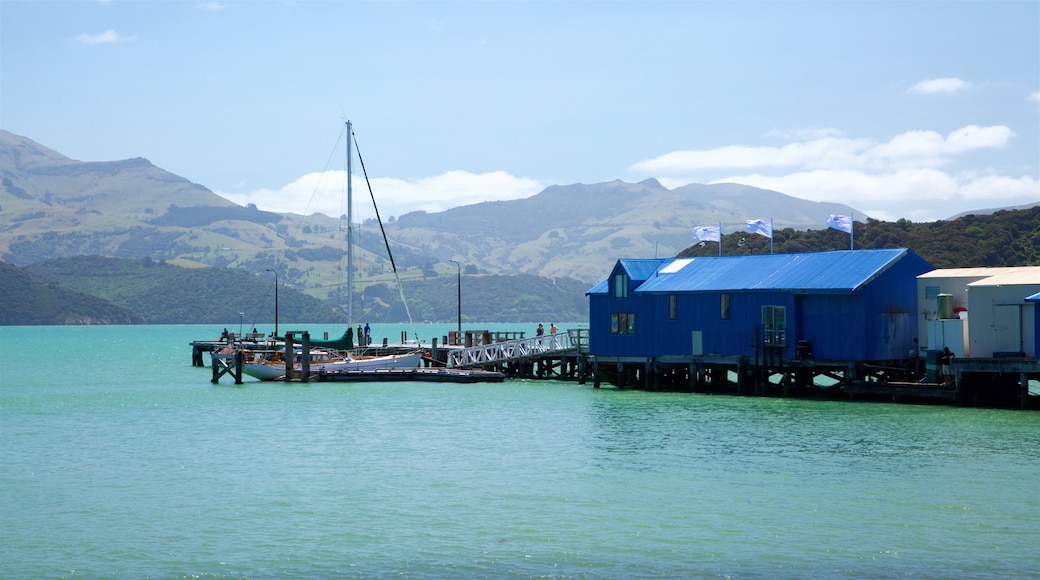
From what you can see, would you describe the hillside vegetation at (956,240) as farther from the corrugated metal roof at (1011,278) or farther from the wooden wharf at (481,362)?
the corrugated metal roof at (1011,278)

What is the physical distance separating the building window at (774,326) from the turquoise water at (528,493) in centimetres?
359

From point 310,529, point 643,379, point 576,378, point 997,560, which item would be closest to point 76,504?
point 310,529

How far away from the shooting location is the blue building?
2160 inches

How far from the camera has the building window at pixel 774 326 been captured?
57125 millimetres

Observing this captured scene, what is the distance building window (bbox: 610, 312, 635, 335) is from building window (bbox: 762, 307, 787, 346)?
31.3 feet

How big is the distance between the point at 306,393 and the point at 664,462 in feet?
118

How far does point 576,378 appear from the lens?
7775 cm

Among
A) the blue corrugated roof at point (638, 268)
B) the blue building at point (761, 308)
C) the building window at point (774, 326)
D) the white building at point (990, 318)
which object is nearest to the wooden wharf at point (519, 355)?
the blue corrugated roof at point (638, 268)

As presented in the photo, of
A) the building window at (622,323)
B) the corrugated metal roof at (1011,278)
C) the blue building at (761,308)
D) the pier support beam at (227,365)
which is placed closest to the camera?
the corrugated metal roof at (1011,278)

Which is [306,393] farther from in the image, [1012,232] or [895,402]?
[1012,232]

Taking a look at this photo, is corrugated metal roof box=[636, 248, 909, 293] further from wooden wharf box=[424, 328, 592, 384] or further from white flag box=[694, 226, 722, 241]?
wooden wharf box=[424, 328, 592, 384]

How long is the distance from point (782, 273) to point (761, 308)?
2688 mm

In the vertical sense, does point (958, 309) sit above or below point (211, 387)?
above

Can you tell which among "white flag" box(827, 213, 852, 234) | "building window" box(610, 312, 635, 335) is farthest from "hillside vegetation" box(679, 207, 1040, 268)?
"building window" box(610, 312, 635, 335)
